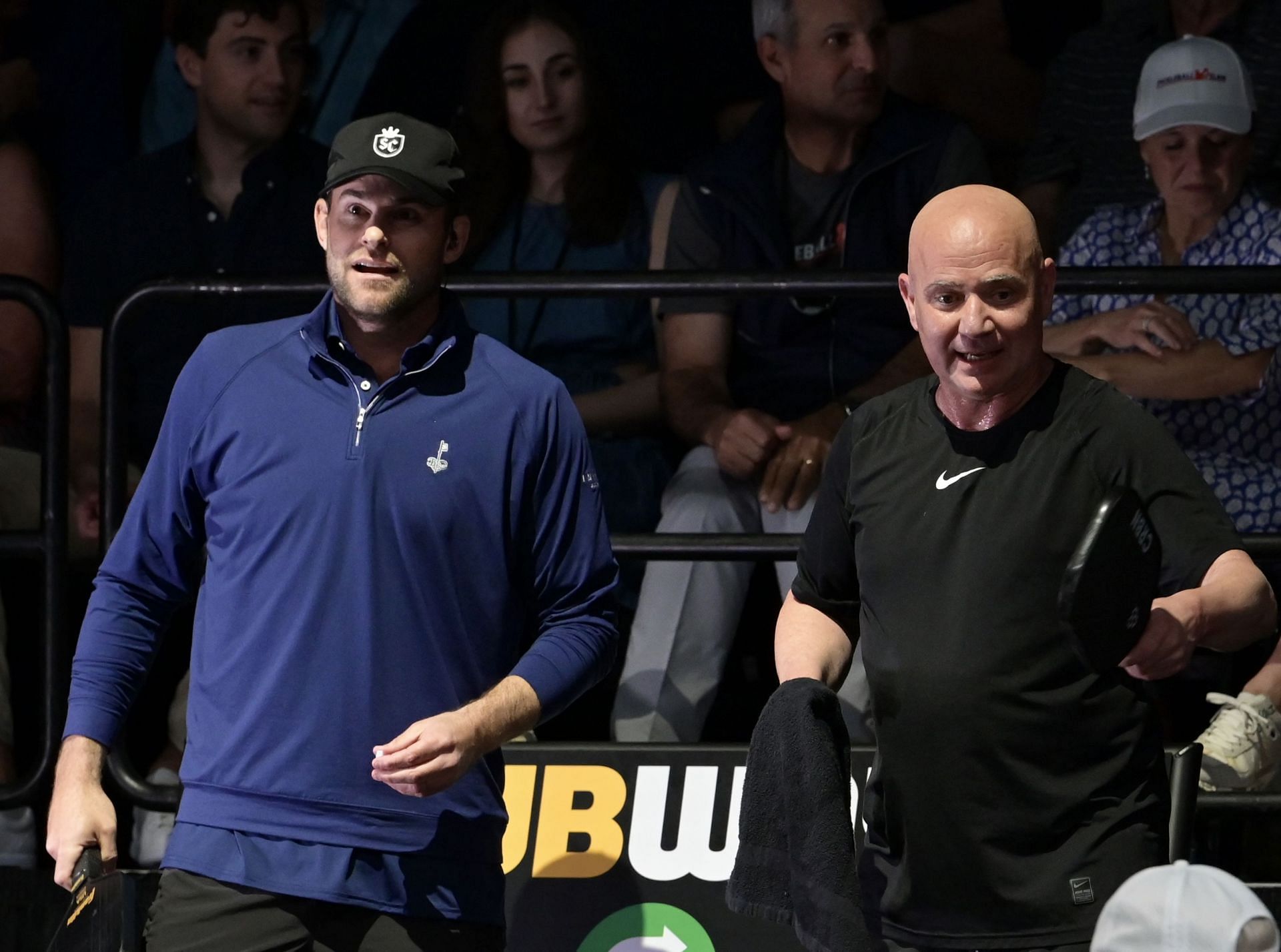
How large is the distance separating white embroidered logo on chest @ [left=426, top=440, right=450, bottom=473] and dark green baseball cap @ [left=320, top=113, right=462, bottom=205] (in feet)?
1.37

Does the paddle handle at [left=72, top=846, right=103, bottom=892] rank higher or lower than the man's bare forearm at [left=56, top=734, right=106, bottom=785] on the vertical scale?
lower

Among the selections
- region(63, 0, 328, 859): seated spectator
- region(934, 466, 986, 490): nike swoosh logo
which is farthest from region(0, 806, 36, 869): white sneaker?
region(934, 466, 986, 490): nike swoosh logo

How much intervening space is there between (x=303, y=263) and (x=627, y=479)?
1.13 m

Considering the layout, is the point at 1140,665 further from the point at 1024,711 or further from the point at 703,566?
the point at 703,566

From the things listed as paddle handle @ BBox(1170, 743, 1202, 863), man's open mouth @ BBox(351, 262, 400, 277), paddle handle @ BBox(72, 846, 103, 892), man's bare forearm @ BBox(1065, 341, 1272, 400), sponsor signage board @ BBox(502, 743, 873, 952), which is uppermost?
man's open mouth @ BBox(351, 262, 400, 277)

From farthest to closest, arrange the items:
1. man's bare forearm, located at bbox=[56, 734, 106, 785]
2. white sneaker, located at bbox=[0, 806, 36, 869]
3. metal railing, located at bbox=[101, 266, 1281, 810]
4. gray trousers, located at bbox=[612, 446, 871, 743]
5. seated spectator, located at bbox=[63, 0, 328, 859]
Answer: seated spectator, located at bbox=[63, 0, 328, 859], gray trousers, located at bbox=[612, 446, 871, 743], white sneaker, located at bbox=[0, 806, 36, 869], metal railing, located at bbox=[101, 266, 1281, 810], man's bare forearm, located at bbox=[56, 734, 106, 785]

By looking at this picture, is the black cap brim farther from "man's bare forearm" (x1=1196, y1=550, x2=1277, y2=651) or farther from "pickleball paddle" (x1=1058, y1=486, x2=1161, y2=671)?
"man's bare forearm" (x1=1196, y1=550, x2=1277, y2=651)

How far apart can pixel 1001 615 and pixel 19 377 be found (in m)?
3.22

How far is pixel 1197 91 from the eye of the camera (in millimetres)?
4633

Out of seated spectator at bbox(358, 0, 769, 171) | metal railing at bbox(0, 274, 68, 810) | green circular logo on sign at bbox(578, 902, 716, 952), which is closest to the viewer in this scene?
green circular logo on sign at bbox(578, 902, 716, 952)

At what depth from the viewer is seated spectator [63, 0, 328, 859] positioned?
192 inches

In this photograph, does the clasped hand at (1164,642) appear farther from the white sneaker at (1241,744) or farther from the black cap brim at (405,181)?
the white sneaker at (1241,744)

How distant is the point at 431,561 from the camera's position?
2949mm

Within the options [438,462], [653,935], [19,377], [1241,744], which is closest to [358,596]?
[438,462]
